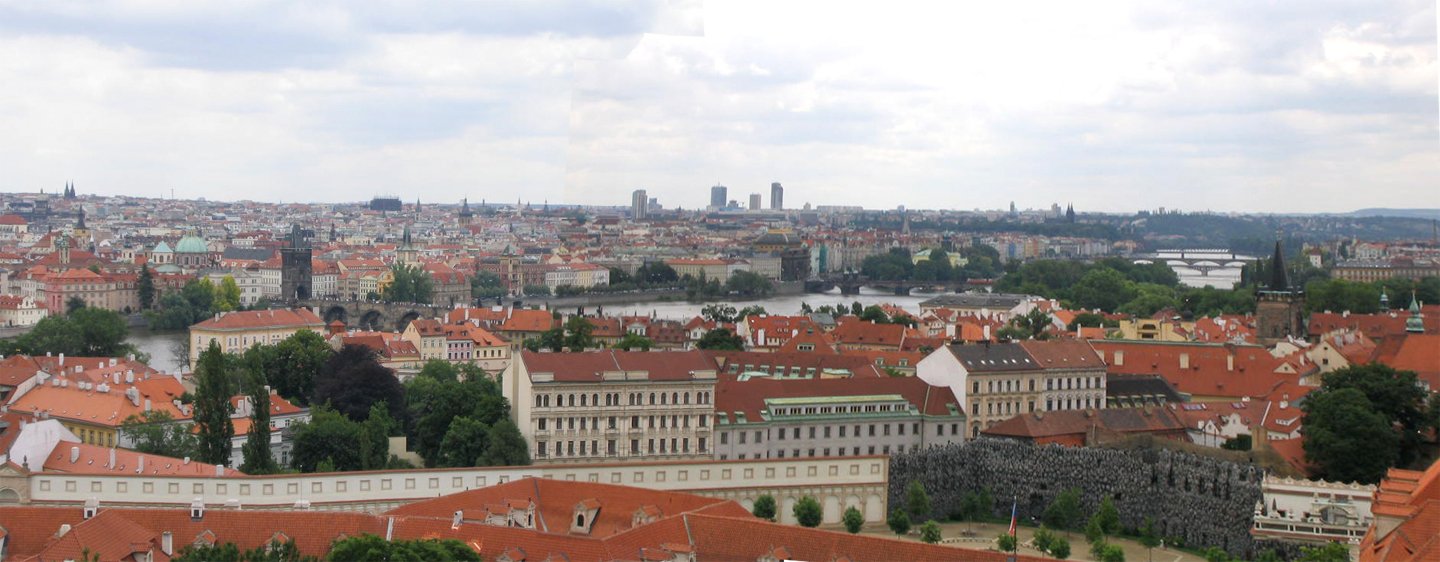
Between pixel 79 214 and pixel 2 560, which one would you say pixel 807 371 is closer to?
pixel 2 560

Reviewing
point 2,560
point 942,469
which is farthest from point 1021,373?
point 2,560

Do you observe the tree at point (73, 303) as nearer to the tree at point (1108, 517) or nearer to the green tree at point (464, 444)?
the green tree at point (464, 444)

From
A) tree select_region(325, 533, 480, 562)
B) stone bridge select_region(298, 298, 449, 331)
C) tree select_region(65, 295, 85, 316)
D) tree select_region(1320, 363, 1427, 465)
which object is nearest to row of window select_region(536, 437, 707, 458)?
tree select_region(1320, 363, 1427, 465)

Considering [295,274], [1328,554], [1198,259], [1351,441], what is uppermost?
[1351,441]

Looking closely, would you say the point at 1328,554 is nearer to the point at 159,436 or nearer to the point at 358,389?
the point at 159,436

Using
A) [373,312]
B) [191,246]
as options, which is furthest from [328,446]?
[191,246]
